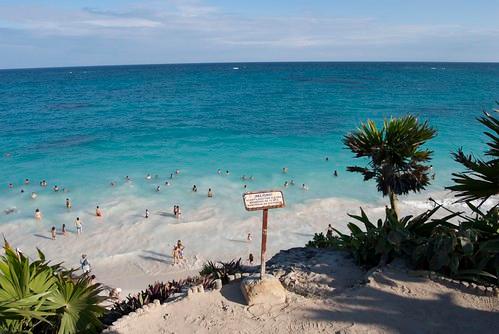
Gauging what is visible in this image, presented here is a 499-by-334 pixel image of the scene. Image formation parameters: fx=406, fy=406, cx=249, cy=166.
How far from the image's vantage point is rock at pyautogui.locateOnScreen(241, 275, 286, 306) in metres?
8.29

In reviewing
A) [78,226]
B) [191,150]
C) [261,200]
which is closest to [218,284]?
[261,200]

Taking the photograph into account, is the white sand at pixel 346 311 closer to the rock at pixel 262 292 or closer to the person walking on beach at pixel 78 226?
the rock at pixel 262 292

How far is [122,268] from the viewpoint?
18.1 metres

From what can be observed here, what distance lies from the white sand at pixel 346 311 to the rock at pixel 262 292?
0.15 m

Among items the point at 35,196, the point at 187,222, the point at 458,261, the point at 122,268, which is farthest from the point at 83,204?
the point at 458,261

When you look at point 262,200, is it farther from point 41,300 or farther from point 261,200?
point 41,300

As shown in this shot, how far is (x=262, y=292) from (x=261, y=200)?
1.94m

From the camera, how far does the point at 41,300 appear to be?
6770 mm

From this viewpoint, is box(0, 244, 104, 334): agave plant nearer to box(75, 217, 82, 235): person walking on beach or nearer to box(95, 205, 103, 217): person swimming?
box(75, 217, 82, 235): person walking on beach

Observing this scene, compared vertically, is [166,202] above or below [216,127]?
below

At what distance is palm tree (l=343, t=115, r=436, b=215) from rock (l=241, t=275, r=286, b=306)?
423 centimetres

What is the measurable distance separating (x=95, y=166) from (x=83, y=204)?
897cm

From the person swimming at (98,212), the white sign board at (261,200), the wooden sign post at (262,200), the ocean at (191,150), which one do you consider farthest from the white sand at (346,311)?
the person swimming at (98,212)

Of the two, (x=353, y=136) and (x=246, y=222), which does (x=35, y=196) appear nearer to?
(x=246, y=222)
